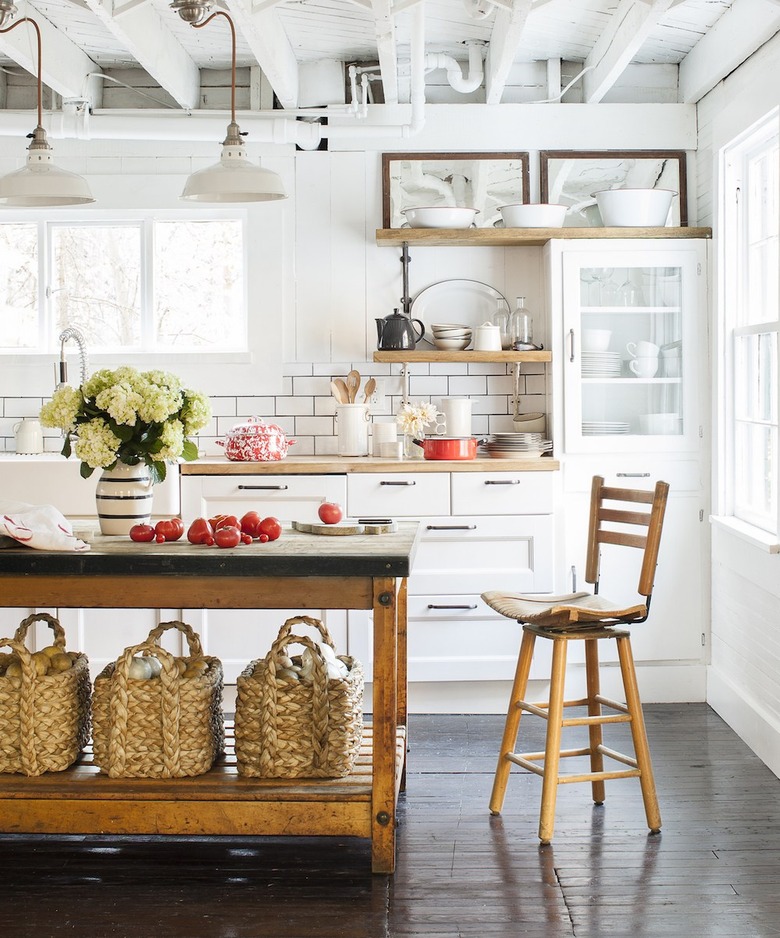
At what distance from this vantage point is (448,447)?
5055 mm

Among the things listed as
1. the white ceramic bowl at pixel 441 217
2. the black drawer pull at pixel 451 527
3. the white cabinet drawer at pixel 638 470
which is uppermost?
the white ceramic bowl at pixel 441 217

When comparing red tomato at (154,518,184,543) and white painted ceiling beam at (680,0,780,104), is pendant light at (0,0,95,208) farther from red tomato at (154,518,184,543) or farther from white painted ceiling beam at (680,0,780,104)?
white painted ceiling beam at (680,0,780,104)

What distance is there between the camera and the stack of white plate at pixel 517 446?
203 inches

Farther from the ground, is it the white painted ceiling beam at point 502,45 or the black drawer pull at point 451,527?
the white painted ceiling beam at point 502,45

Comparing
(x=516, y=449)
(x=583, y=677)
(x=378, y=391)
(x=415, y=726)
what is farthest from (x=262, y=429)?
(x=583, y=677)

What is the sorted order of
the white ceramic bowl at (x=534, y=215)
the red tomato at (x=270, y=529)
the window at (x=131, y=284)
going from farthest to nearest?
1. the window at (x=131, y=284)
2. the white ceramic bowl at (x=534, y=215)
3. the red tomato at (x=270, y=529)

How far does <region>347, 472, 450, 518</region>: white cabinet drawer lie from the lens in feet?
16.3

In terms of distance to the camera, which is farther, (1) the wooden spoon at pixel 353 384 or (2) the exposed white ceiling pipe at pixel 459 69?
(1) the wooden spoon at pixel 353 384

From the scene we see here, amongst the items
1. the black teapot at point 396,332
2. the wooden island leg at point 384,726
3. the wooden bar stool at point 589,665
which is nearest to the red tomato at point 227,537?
the wooden island leg at point 384,726

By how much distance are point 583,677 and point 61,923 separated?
288 centimetres

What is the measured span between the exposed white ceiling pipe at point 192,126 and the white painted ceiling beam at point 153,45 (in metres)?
0.13

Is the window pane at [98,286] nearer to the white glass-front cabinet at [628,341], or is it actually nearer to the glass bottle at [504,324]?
the glass bottle at [504,324]

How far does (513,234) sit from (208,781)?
3049 millimetres

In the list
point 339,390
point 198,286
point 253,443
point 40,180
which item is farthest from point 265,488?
point 40,180
